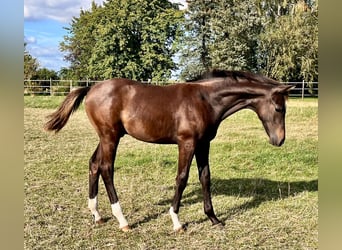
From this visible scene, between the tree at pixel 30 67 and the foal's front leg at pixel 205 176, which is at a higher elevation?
the tree at pixel 30 67

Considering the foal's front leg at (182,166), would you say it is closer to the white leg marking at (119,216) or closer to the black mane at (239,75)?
the white leg marking at (119,216)

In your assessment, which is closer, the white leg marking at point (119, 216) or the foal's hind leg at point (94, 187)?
the white leg marking at point (119, 216)

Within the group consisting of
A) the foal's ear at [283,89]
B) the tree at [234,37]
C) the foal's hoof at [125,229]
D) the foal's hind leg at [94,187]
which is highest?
the tree at [234,37]

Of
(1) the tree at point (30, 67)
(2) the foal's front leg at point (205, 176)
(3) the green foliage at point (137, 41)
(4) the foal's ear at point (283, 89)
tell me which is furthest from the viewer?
(1) the tree at point (30, 67)

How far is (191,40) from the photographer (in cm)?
641

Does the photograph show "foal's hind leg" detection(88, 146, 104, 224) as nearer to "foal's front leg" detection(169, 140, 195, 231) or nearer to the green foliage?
"foal's front leg" detection(169, 140, 195, 231)

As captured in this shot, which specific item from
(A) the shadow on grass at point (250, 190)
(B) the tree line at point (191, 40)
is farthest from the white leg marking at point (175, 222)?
(B) the tree line at point (191, 40)

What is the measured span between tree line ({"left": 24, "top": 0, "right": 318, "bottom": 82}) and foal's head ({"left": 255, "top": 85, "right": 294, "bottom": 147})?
1.75 m

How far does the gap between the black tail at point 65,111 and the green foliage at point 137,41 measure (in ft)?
5.57

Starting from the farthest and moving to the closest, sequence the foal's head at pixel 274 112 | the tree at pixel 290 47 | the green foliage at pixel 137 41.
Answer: the tree at pixel 290 47 < the green foliage at pixel 137 41 < the foal's head at pixel 274 112

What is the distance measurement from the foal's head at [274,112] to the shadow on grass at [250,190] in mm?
1110

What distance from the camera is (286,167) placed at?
582cm

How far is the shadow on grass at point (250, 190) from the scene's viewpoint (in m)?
4.24
